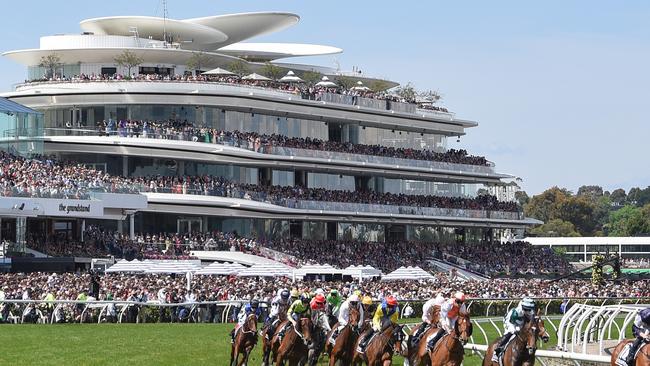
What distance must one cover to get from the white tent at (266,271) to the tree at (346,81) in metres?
28.0

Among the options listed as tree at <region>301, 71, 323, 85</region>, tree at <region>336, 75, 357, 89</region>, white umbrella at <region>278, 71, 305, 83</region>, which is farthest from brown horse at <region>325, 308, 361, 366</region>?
tree at <region>336, 75, 357, 89</region>

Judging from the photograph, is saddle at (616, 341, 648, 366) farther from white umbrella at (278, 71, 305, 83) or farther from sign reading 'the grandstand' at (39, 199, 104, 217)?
white umbrella at (278, 71, 305, 83)

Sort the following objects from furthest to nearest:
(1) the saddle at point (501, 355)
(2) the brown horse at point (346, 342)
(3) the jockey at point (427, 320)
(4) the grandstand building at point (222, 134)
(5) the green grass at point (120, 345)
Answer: (4) the grandstand building at point (222, 134) → (5) the green grass at point (120, 345) → (2) the brown horse at point (346, 342) → (3) the jockey at point (427, 320) → (1) the saddle at point (501, 355)

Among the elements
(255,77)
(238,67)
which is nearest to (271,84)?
(255,77)

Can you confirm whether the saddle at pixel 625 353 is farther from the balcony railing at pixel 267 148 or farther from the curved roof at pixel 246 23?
the curved roof at pixel 246 23

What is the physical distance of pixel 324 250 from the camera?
2330 inches

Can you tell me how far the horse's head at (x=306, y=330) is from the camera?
751 inches

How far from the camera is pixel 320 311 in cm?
2092

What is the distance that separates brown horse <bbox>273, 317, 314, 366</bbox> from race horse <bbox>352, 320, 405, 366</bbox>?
80 cm

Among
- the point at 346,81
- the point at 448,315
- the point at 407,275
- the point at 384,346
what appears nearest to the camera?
the point at 448,315

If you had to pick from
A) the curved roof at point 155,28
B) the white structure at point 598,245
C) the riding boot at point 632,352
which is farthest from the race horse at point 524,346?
the white structure at point 598,245

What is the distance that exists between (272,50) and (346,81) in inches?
204

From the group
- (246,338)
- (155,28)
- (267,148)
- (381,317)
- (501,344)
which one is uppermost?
(155,28)

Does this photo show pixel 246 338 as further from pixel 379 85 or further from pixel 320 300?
pixel 379 85
